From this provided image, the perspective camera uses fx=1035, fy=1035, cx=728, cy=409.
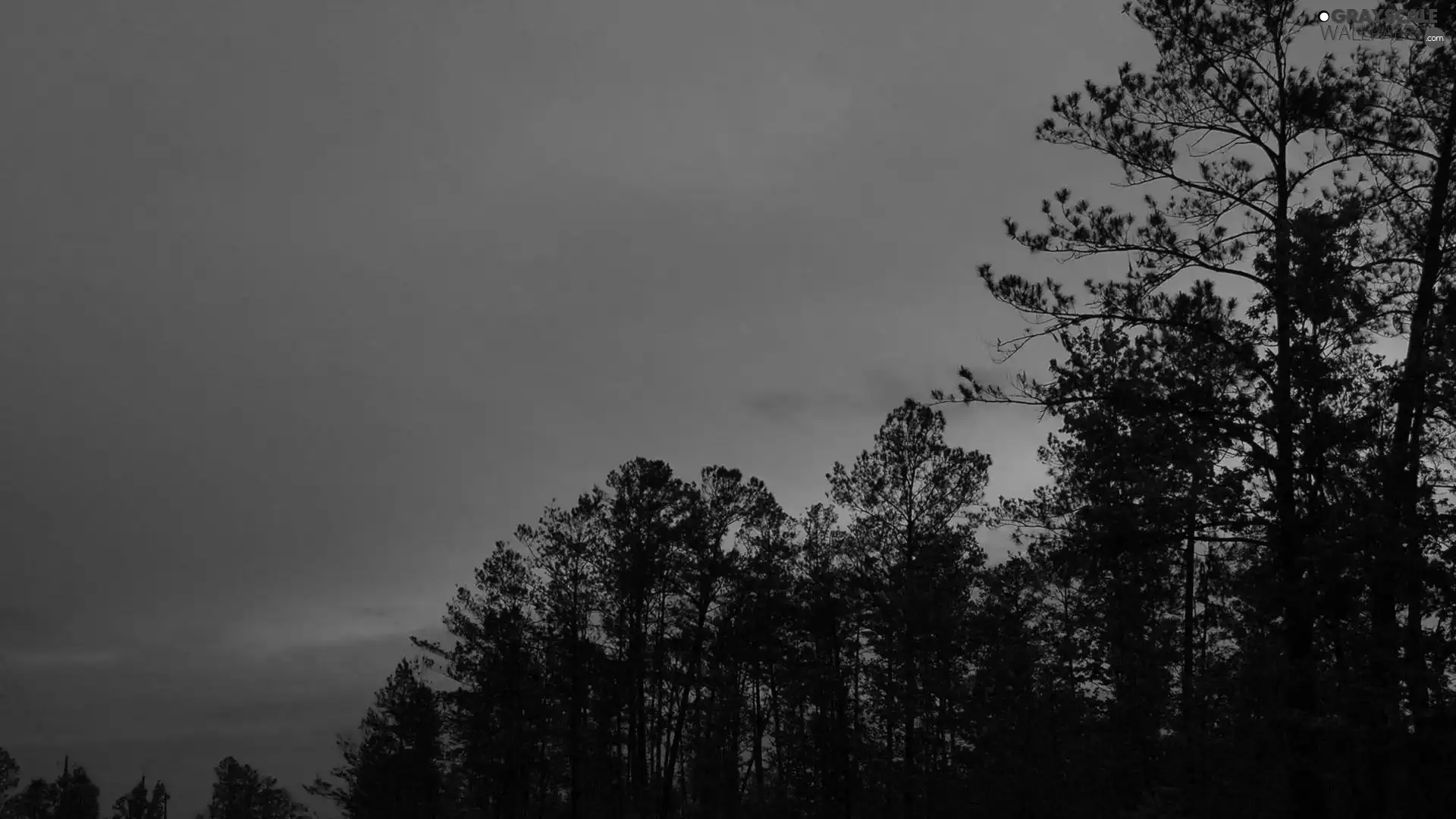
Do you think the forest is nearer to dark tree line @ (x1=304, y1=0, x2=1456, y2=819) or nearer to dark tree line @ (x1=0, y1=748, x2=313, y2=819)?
dark tree line @ (x1=304, y1=0, x2=1456, y2=819)

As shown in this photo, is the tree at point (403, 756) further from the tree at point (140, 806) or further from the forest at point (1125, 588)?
the tree at point (140, 806)

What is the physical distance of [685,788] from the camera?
46.4 metres

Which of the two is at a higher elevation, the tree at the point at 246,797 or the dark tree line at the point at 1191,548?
the dark tree line at the point at 1191,548

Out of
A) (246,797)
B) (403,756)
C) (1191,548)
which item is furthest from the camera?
(246,797)

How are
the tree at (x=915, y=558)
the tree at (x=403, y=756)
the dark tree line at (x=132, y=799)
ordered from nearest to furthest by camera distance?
the tree at (x=915, y=558) → the tree at (x=403, y=756) → the dark tree line at (x=132, y=799)

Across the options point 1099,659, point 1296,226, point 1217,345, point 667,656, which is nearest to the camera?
point 1296,226

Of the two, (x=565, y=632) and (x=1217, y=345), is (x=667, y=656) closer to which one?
(x=565, y=632)

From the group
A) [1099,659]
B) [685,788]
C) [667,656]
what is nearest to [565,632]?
[667,656]

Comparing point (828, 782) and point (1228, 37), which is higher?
point (1228, 37)

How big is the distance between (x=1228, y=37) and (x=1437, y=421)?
593 centimetres

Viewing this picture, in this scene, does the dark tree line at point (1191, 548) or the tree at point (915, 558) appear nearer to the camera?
the dark tree line at point (1191, 548)

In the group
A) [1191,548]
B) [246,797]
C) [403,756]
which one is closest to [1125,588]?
[1191,548]

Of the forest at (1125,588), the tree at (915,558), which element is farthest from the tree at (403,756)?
the tree at (915,558)

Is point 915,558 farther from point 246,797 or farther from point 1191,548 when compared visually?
point 246,797
